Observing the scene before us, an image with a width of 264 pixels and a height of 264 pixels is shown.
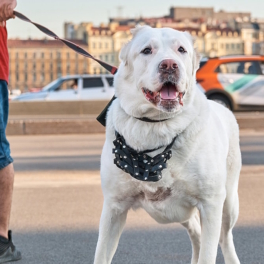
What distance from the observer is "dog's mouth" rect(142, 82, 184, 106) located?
11.0 ft

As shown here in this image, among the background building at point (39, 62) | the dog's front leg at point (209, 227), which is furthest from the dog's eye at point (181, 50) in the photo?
the background building at point (39, 62)

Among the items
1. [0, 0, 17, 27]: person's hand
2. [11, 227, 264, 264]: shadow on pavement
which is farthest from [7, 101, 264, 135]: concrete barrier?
[0, 0, 17, 27]: person's hand

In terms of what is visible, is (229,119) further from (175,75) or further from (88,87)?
(88,87)

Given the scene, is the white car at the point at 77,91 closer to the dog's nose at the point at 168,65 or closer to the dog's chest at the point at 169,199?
the dog's chest at the point at 169,199

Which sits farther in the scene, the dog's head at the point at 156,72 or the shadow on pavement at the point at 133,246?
the shadow on pavement at the point at 133,246

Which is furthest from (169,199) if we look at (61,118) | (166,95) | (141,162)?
(61,118)

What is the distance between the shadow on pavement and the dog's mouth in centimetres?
147

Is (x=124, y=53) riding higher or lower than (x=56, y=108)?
higher

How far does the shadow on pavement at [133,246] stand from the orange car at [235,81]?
1331 cm

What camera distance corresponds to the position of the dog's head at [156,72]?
3.35m

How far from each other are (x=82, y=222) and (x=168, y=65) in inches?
108

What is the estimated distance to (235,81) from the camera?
18.7m

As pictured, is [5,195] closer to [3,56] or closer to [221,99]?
[3,56]

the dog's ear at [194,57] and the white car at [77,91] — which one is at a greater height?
the dog's ear at [194,57]
